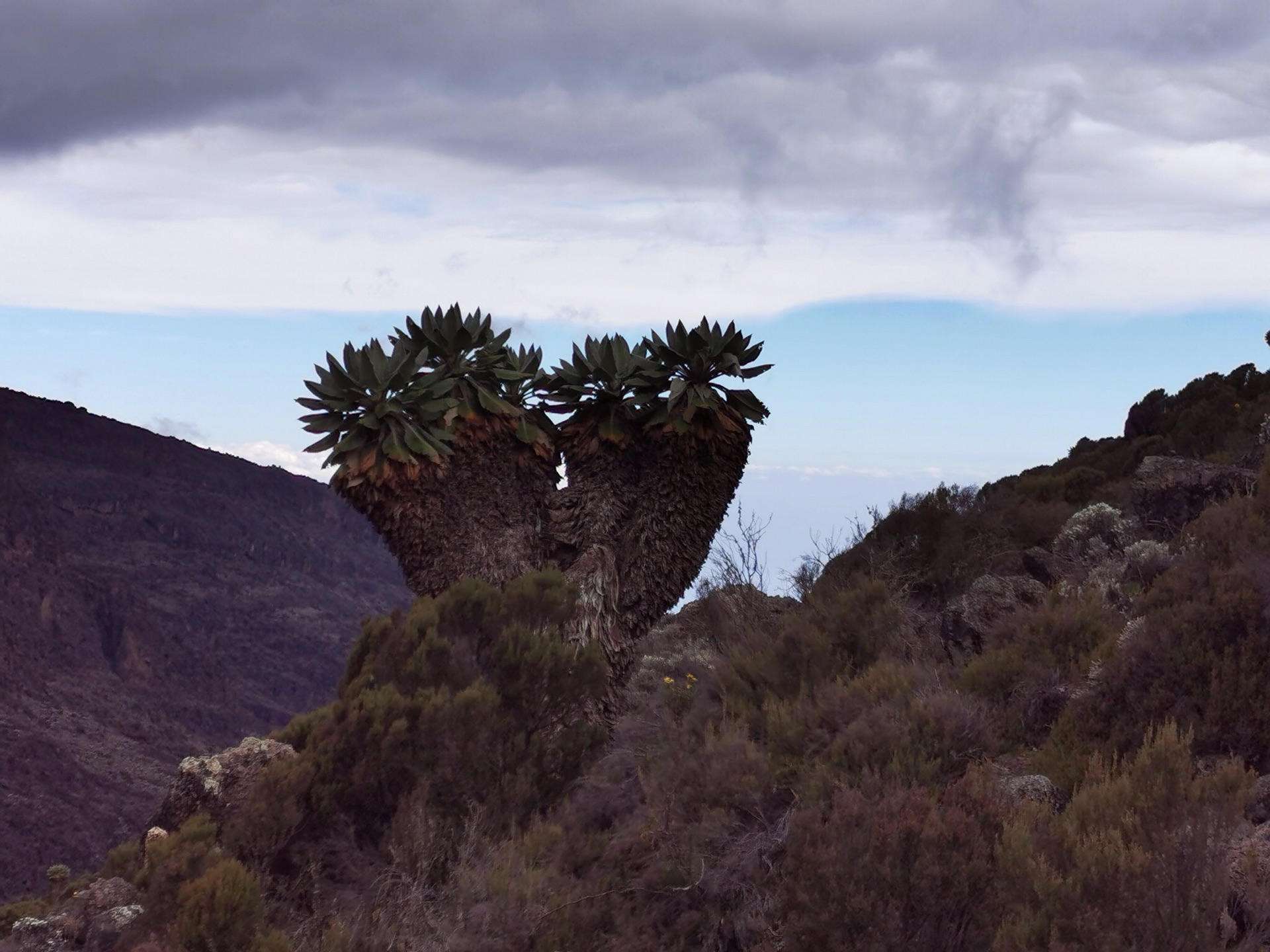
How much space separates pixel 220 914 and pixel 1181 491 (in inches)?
450

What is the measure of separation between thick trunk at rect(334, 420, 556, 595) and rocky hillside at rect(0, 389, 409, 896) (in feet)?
124

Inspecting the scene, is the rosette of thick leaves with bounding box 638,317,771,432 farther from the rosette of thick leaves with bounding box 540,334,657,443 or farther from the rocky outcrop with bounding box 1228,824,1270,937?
the rocky outcrop with bounding box 1228,824,1270,937

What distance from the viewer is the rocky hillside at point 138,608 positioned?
2060 inches

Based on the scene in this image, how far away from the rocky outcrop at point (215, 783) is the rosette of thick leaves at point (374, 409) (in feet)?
12.8

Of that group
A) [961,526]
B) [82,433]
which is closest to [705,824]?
[961,526]

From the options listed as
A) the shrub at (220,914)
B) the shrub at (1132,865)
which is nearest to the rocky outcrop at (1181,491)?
the shrub at (1132,865)

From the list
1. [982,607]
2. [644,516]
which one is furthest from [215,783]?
[982,607]

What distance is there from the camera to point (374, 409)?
1447 centimetres

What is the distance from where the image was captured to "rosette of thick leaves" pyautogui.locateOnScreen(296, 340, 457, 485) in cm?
1424

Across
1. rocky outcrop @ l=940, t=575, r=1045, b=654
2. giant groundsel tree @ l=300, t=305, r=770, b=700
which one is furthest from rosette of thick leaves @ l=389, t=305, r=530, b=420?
rocky outcrop @ l=940, t=575, r=1045, b=654

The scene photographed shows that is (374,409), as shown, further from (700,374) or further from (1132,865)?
(1132,865)

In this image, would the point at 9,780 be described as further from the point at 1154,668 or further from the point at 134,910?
the point at 1154,668

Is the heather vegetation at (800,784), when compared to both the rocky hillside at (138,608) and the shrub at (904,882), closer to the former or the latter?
the shrub at (904,882)

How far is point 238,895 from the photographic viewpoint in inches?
324
